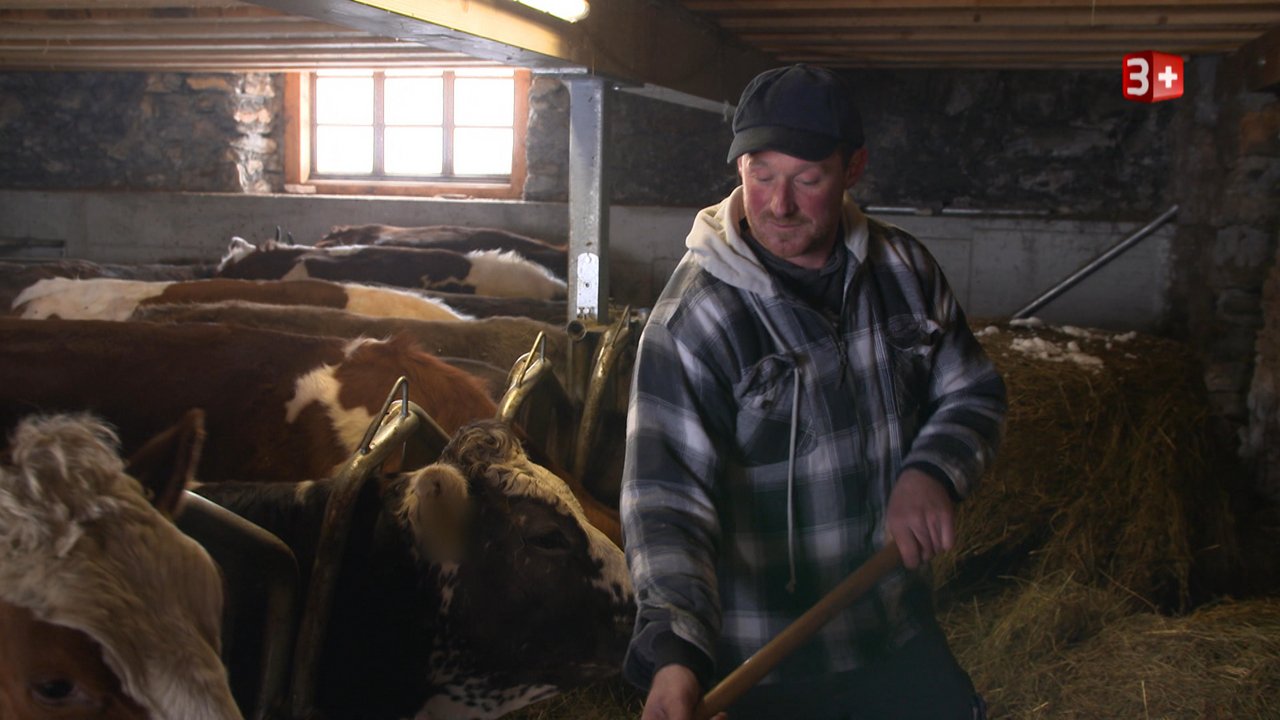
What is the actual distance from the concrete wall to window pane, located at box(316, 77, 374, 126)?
3.60 ft

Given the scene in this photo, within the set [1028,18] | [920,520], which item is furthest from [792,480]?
[1028,18]

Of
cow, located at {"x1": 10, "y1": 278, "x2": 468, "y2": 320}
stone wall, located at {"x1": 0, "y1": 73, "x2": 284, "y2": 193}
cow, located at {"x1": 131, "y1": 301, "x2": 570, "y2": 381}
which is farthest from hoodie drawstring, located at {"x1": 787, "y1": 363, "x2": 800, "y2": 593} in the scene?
stone wall, located at {"x1": 0, "y1": 73, "x2": 284, "y2": 193}

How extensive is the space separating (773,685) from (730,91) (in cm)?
380

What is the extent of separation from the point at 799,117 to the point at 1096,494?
121 inches

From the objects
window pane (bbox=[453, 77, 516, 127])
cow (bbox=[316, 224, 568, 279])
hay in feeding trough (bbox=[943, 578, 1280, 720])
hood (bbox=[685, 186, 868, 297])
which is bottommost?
hay in feeding trough (bbox=[943, 578, 1280, 720])

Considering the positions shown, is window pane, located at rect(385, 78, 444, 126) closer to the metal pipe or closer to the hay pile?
the metal pipe

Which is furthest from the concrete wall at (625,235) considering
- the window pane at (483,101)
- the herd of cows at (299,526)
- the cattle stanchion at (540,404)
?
the cattle stanchion at (540,404)

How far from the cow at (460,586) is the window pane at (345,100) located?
25.4 feet

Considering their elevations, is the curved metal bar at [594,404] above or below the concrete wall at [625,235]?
below

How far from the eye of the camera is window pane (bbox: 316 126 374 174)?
9.08m

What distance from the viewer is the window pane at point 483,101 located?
28.5 feet

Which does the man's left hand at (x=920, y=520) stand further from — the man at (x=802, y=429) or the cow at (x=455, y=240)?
the cow at (x=455, y=240)

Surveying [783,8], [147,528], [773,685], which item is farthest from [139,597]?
[783,8]

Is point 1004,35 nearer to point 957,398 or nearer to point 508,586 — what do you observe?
point 957,398
